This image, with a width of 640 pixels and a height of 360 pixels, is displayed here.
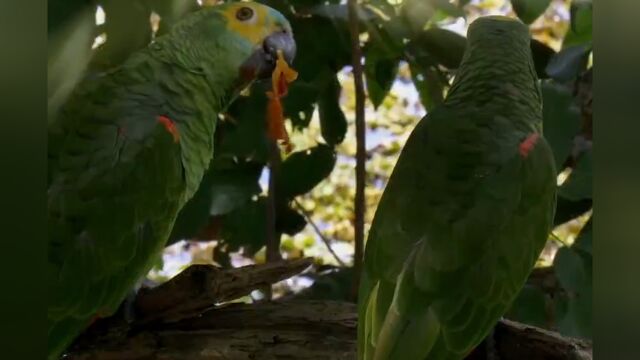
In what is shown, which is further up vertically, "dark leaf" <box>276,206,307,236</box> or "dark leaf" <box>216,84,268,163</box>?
"dark leaf" <box>216,84,268,163</box>

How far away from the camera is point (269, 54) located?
639mm

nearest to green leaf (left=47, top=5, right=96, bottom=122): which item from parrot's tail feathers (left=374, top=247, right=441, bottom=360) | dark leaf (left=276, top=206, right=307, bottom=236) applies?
dark leaf (left=276, top=206, right=307, bottom=236)

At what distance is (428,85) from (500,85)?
0.26 feet

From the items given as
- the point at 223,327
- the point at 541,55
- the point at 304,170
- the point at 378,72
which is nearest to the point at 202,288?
the point at 223,327

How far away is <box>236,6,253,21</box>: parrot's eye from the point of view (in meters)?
0.63

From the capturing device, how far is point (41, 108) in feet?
1.71

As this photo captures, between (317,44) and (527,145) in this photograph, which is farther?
(317,44)

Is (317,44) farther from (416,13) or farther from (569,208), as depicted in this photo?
(569,208)

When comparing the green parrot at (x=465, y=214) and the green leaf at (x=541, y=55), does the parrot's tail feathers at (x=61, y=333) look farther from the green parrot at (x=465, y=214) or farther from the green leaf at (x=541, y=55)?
the green leaf at (x=541, y=55)

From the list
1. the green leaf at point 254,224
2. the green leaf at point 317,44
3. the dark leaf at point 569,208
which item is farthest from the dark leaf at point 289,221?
the dark leaf at point 569,208

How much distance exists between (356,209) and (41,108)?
0.29m

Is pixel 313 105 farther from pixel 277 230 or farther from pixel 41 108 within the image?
pixel 41 108

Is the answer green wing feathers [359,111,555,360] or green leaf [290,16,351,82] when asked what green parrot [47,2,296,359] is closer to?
green leaf [290,16,351,82]

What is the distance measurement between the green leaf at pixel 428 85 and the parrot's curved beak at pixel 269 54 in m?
0.12
